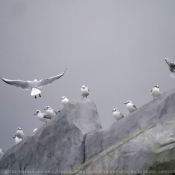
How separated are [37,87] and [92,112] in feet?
7.35

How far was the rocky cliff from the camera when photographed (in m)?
7.80

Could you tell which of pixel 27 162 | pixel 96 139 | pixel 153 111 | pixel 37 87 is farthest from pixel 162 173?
pixel 37 87

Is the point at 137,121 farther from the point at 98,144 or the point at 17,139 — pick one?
the point at 17,139

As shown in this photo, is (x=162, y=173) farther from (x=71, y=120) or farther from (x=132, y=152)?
(x=71, y=120)

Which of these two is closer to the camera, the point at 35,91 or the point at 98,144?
the point at 98,144

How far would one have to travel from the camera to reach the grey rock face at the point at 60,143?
10.7 m

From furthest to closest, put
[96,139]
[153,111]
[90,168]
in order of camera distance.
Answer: [96,139]
[153,111]
[90,168]

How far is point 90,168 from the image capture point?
8.23 metres

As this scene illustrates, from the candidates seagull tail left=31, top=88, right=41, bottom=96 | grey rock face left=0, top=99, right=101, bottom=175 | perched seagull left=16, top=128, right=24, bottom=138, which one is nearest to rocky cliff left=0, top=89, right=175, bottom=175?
grey rock face left=0, top=99, right=101, bottom=175

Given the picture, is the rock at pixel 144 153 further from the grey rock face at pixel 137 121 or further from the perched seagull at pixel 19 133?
the perched seagull at pixel 19 133

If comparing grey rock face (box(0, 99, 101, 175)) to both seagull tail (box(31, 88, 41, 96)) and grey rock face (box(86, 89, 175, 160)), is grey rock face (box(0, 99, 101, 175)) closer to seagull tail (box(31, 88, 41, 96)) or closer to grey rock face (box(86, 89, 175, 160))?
grey rock face (box(86, 89, 175, 160))

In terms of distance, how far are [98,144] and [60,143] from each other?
1.21 meters

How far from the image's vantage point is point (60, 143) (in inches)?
435

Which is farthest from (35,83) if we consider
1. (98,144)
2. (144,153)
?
(144,153)
